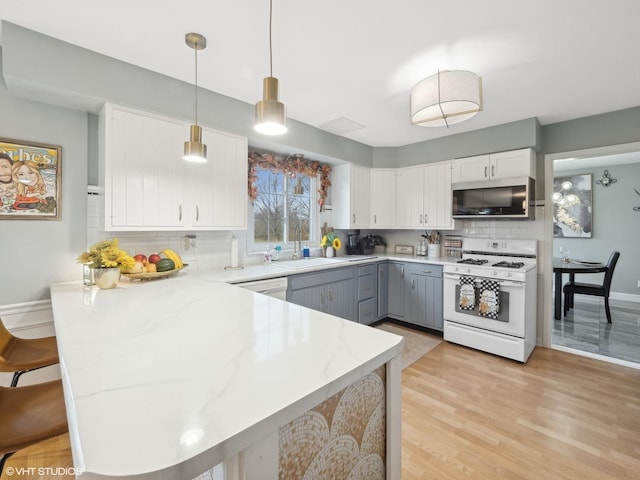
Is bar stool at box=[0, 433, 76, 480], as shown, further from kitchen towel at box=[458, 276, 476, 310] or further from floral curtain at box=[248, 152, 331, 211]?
kitchen towel at box=[458, 276, 476, 310]

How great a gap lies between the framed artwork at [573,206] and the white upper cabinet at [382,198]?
383 centimetres

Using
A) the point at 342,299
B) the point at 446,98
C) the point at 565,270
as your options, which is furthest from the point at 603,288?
the point at 446,98

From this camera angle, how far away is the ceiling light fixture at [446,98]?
6.63ft

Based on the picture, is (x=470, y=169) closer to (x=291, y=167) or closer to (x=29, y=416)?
(x=291, y=167)

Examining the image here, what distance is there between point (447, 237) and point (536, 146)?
1446 mm

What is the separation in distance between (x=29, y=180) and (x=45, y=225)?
322mm

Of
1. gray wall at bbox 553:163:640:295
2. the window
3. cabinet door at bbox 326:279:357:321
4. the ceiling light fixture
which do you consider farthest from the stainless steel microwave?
gray wall at bbox 553:163:640:295

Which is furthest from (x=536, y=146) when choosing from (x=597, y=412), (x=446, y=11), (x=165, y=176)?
(x=165, y=176)

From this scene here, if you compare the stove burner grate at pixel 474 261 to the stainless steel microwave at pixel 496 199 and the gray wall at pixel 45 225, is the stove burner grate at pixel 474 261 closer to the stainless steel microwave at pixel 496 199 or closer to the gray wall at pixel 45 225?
the stainless steel microwave at pixel 496 199

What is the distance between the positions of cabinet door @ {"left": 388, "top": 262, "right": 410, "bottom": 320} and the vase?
3.14 m

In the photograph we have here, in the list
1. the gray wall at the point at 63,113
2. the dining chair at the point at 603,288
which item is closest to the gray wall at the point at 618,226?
the dining chair at the point at 603,288

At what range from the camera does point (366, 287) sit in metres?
3.83

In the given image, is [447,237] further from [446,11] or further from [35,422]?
→ [35,422]

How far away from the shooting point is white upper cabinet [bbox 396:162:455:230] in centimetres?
390
